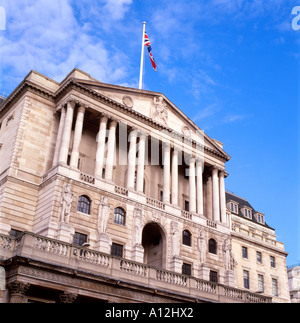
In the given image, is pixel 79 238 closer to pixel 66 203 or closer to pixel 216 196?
pixel 66 203

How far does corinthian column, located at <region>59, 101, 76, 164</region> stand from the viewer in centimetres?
3925

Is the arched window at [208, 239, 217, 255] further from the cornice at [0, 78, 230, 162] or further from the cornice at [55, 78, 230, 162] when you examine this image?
the cornice at [0, 78, 230, 162]

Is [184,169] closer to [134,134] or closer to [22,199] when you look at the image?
[134,134]

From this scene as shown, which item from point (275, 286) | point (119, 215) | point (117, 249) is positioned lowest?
point (117, 249)

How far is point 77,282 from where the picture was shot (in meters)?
29.1

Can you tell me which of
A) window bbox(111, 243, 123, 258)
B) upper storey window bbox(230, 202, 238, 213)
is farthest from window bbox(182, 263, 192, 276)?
upper storey window bbox(230, 202, 238, 213)

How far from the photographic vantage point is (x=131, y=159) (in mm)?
44188

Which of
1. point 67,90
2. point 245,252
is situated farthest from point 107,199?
point 245,252

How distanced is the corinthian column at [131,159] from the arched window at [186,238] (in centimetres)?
739

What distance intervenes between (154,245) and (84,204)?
943 centimetres

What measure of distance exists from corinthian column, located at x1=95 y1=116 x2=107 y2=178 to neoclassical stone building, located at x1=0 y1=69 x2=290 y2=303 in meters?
0.13

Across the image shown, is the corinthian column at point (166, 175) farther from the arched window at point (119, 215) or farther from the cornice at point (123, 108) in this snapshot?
the arched window at point (119, 215)
